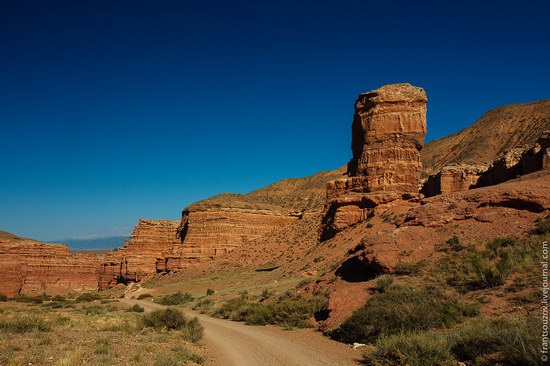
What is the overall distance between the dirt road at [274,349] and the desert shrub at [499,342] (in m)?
2.41

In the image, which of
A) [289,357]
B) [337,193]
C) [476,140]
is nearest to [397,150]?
[337,193]

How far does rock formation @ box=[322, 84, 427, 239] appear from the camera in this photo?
31719 millimetres

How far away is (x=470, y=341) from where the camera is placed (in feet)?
26.3

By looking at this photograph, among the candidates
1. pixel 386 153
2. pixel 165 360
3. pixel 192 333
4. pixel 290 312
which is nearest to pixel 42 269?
pixel 386 153

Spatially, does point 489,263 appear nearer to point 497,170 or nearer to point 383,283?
point 383,283

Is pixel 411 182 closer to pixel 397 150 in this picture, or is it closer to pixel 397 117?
pixel 397 150

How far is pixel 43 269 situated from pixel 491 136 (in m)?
80.9

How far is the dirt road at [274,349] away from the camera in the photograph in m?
9.89

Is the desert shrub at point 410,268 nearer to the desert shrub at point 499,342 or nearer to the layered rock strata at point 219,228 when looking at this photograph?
the desert shrub at point 499,342

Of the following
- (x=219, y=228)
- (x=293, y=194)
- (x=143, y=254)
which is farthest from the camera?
(x=293, y=194)

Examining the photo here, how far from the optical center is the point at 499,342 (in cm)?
751

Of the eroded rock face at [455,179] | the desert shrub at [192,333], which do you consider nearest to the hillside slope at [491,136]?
the eroded rock face at [455,179]

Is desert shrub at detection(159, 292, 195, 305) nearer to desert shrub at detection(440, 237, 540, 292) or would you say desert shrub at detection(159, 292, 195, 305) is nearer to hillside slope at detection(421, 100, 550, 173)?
desert shrub at detection(440, 237, 540, 292)

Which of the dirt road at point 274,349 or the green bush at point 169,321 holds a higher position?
the dirt road at point 274,349
